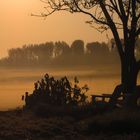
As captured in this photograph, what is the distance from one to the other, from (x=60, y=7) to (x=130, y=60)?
13.2 feet

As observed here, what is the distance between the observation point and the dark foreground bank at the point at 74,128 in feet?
54.2

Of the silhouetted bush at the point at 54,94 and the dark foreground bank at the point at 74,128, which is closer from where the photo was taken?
the dark foreground bank at the point at 74,128

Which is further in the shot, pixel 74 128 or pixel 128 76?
pixel 128 76

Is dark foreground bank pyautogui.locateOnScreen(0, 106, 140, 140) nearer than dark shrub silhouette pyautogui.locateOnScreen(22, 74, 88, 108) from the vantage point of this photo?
Yes

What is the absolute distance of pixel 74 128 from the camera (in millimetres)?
18359

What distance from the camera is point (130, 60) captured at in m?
26.6

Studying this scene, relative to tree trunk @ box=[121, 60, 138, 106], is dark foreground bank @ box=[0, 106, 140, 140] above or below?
below

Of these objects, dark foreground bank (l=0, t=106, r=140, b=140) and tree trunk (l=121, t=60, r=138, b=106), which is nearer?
dark foreground bank (l=0, t=106, r=140, b=140)

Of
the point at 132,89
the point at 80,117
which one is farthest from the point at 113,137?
the point at 132,89

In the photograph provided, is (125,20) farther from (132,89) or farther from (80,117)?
(80,117)

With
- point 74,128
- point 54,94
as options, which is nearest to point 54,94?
point 54,94

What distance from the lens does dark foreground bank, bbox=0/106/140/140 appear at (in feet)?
54.2

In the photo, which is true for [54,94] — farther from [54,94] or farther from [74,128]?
[74,128]

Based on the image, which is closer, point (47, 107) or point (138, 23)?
point (47, 107)
